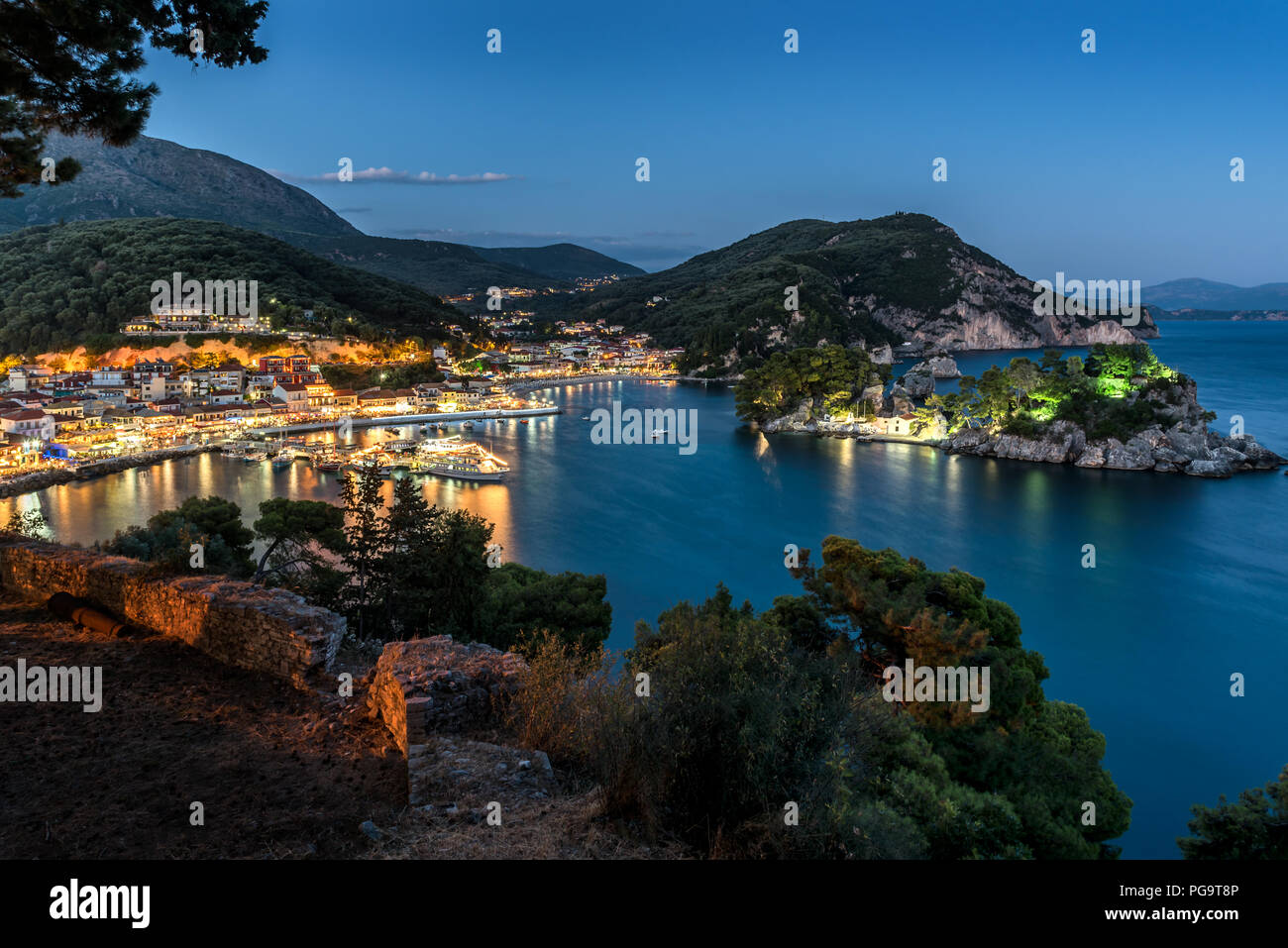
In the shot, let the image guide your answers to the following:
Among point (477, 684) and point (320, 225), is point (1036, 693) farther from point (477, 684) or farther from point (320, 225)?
point (320, 225)

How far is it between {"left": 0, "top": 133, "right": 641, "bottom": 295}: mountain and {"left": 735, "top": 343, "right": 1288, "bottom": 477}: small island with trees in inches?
3321

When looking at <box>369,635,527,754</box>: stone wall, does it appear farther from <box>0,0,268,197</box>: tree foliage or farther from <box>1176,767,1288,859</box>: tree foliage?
<box>1176,767,1288,859</box>: tree foliage

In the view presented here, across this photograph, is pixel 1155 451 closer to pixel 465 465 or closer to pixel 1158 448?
pixel 1158 448

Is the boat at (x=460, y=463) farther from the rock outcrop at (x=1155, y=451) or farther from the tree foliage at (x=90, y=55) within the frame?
the tree foliage at (x=90, y=55)

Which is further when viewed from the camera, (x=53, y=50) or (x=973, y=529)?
(x=973, y=529)

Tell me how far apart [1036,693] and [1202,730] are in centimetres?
599

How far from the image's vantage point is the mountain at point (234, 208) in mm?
102250

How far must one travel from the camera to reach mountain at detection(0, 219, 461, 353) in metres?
46.0

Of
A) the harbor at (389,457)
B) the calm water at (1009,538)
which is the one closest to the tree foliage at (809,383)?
the calm water at (1009,538)

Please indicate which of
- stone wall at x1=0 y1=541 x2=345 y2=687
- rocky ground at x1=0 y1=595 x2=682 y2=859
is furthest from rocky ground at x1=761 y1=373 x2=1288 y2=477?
rocky ground at x1=0 y1=595 x2=682 y2=859

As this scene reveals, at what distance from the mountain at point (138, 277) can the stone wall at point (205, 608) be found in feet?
161

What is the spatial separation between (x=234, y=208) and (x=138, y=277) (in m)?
83.6
